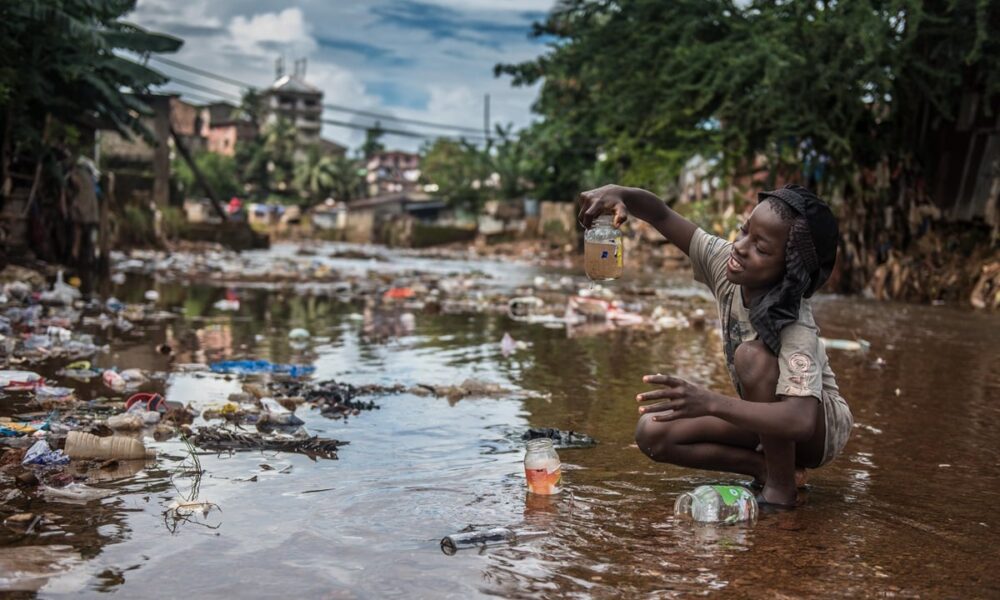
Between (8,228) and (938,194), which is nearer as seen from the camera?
(8,228)

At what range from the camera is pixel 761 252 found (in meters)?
2.94

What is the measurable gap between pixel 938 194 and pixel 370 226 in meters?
34.0

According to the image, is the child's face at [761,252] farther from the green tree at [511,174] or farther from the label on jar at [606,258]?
the green tree at [511,174]

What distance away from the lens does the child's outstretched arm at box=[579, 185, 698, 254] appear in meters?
3.34

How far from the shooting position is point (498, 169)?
4419 cm

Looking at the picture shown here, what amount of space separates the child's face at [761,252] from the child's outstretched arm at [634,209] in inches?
17.5

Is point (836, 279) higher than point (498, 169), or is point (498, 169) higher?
point (498, 169)

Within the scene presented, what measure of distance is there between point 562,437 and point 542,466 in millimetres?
920

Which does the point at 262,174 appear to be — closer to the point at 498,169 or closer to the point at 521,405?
the point at 498,169

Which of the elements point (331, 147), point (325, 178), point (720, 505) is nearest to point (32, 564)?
point (720, 505)

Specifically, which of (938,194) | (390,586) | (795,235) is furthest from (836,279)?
(390,586)

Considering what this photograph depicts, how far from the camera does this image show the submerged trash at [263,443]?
3.78m

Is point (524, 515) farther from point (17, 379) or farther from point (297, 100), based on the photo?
point (297, 100)

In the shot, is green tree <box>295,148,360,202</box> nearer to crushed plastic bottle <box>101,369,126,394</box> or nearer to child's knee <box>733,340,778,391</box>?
crushed plastic bottle <box>101,369,126,394</box>
